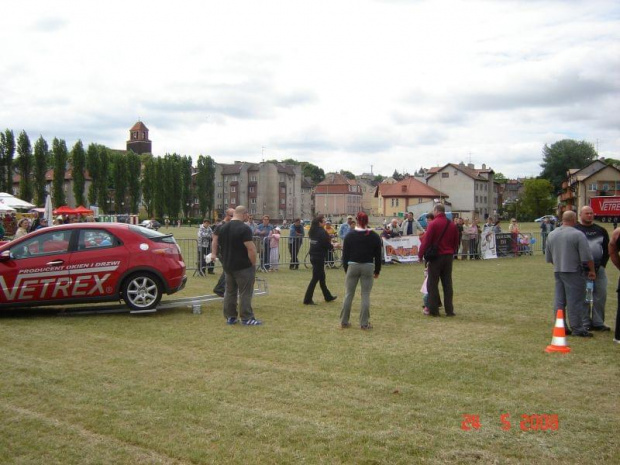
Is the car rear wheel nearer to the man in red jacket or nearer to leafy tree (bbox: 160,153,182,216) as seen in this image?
the man in red jacket

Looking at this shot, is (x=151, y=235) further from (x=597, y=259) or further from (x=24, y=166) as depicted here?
(x=24, y=166)

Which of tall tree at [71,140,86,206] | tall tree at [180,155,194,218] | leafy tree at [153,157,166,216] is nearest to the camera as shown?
tall tree at [71,140,86,206]

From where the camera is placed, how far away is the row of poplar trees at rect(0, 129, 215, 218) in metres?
85.2

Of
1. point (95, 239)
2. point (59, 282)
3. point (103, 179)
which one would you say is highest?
point (103, 179)

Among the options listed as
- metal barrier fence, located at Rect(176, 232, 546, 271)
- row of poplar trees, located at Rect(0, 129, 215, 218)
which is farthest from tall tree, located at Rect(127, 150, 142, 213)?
metal barrier fence, located at Rect(176, 232, 546, 271)

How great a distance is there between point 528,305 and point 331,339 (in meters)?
5.65

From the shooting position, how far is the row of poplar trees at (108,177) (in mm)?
85250

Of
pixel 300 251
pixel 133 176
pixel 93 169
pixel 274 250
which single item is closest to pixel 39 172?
pixel 93 169

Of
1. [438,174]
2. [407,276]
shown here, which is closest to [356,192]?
[438,174]

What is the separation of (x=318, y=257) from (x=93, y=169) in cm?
9129

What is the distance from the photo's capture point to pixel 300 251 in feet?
91.1

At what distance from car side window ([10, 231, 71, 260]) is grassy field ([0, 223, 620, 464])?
1.23m

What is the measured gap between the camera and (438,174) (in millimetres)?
112812
